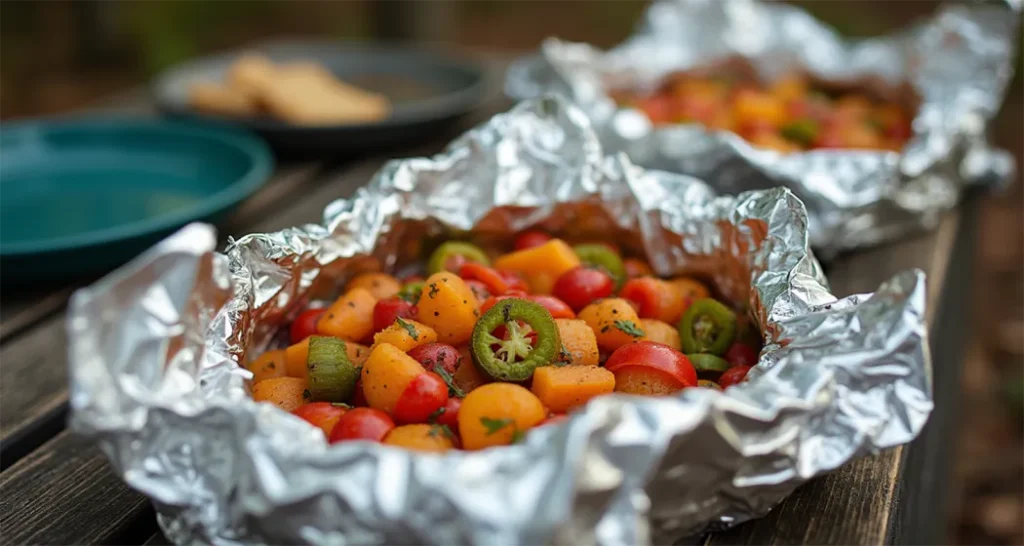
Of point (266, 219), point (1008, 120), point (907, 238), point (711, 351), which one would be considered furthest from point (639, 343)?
point (1008, 120)

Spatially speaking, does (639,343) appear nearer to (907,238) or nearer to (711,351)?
(711,351)

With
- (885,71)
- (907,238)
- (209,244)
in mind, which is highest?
(209,244)

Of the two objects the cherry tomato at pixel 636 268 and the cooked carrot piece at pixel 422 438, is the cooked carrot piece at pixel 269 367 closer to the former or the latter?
the cooked carrot piece at pixel 422 438

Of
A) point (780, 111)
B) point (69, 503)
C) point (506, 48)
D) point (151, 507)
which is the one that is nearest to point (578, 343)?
point (151, 507)

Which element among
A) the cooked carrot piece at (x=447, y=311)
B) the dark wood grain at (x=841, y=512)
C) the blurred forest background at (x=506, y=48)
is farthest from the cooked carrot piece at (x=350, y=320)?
the blurred forest background at (x=506, y=48)

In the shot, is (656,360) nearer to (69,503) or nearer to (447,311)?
(447,311)

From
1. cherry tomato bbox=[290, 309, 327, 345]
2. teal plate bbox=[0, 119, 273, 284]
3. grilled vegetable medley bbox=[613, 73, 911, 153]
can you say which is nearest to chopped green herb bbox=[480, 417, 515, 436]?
cherry tomato bbox=[290, 309, 327, 345]

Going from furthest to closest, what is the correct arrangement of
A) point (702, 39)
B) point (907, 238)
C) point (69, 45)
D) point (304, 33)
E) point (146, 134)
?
1. point (304, 33)
2. point (69, 45)
3. point (702, 39)
4. point (146, 134)
5. point (907, 238)
